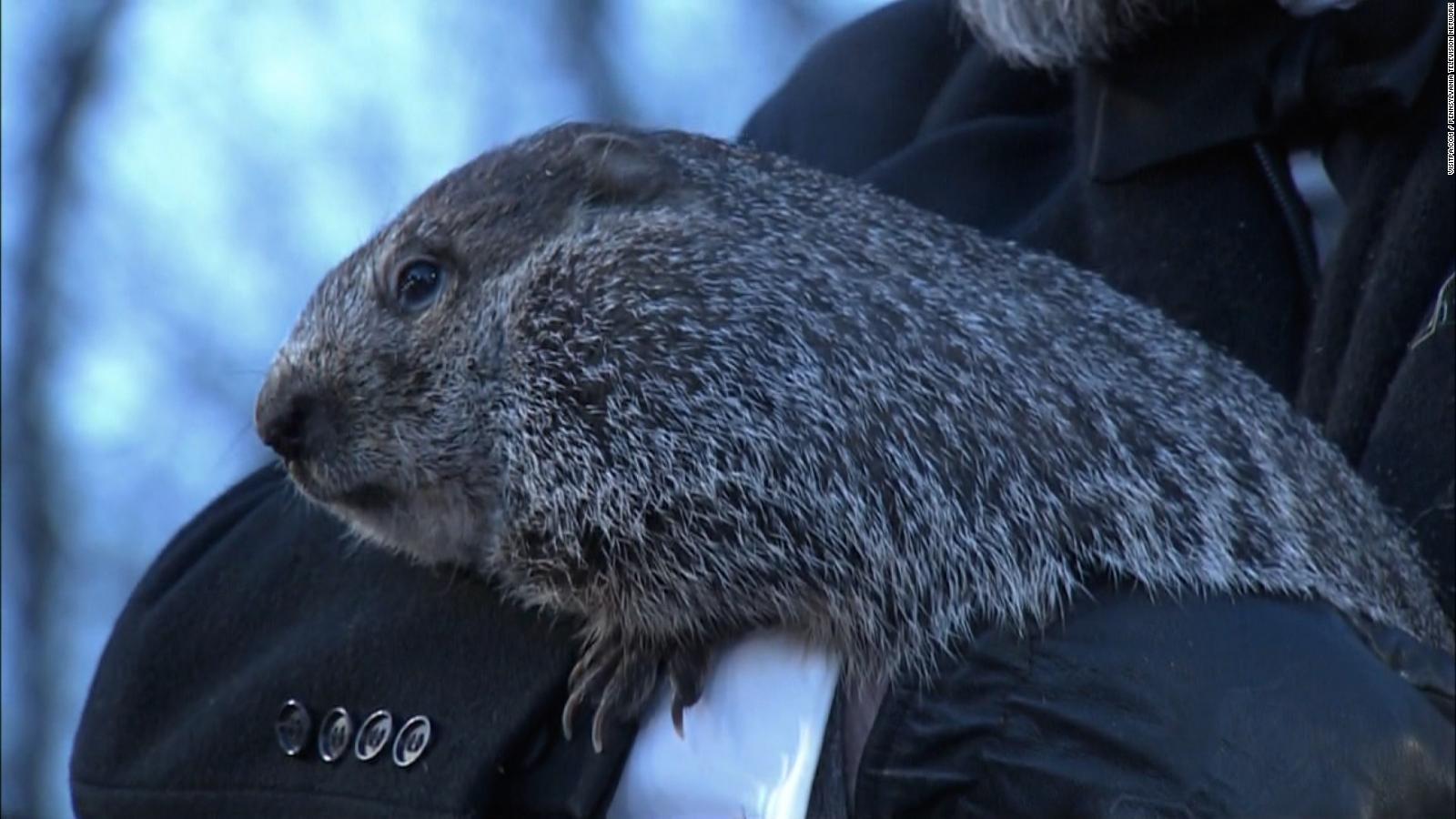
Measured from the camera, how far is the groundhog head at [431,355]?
2.18 meters

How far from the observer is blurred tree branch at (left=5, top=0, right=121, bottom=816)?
23.2 feet

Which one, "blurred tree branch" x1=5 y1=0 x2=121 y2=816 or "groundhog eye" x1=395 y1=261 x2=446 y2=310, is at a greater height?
"groundhog eye" x1=395 y1=261 x2=446 y2=310

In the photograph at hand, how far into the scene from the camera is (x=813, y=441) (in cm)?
203

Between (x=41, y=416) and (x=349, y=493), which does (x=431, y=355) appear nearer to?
(x=349, y=493)

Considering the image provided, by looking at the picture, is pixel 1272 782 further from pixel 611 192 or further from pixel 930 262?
pixel 611 192

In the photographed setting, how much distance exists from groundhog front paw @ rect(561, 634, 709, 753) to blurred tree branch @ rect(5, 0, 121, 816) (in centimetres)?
548

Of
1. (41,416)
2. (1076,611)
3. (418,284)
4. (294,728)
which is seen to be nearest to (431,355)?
(418,284)

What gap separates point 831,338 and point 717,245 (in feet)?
0.65

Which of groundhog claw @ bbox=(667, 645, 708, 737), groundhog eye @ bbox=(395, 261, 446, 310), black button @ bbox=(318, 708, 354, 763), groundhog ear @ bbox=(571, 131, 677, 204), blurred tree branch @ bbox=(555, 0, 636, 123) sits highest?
groundhog eye @ bbox=(395, 261, 446, 310)

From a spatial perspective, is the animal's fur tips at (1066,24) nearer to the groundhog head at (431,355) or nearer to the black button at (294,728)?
the groundhog head at (431,355)

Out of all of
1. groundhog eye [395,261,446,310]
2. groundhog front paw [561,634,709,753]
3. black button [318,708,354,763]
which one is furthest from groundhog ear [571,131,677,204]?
black button [318,708,354,763]

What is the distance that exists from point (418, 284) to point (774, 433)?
54 centimetres

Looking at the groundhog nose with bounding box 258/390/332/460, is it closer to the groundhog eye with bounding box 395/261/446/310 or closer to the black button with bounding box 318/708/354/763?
the groundhog eye with bounding box 395/261/446/310

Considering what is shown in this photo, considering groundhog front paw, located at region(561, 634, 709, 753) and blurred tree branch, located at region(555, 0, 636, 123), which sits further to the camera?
blurred tree branch, located at region(555, 0, 636, 123)
